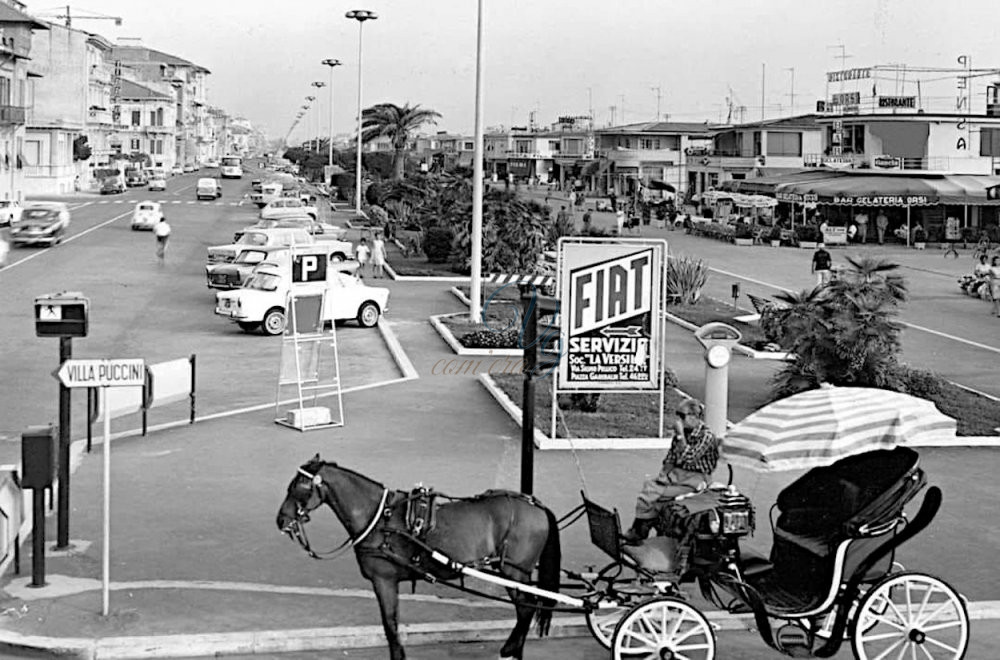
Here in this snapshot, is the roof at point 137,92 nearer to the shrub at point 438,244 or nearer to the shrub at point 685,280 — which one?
the shrub at point 438,244

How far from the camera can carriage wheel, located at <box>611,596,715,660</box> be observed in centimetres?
891

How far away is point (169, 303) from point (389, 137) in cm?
6855

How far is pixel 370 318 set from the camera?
1174 inches

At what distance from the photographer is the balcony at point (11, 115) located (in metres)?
76.9

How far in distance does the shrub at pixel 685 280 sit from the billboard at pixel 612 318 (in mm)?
16852

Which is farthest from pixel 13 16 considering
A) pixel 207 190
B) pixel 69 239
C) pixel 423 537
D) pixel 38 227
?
pixel 423 537

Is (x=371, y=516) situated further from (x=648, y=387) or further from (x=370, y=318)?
(x=370, y=318)

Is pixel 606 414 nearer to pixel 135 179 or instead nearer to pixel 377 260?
pixel 377 260

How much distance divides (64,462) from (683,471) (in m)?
5.34

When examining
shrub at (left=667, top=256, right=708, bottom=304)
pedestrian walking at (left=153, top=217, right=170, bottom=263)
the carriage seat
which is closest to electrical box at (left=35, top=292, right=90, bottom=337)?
the carriage seat

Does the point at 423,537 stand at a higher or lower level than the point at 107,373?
lower

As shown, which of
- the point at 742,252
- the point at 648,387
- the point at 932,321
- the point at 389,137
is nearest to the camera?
the point at 648,387

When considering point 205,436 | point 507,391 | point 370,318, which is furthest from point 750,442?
point 370,318

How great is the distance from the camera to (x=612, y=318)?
17188 mm
